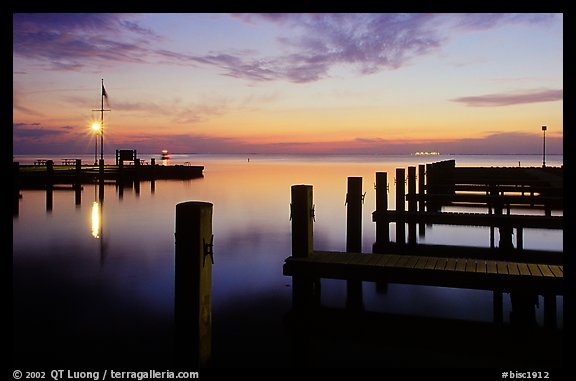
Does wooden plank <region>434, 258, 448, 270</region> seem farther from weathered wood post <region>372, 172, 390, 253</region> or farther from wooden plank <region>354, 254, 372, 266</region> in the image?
weathered wood post <region>372, 172, 390, 253</region>

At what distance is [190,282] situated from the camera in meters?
4.39

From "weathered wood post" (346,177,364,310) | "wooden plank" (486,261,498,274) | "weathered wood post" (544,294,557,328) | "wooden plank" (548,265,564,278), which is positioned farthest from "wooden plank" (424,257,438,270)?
"weathered wood post" (346,177,364,310)

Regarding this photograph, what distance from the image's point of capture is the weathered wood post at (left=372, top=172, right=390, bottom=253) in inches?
448

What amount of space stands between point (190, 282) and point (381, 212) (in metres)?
8.02

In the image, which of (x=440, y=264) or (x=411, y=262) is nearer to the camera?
(x=440, y=264)

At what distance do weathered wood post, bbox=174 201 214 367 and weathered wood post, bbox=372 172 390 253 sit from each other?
7418 mm

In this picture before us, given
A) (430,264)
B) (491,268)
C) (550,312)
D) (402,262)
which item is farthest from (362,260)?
(550,312)

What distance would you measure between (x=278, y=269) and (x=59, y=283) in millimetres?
5009

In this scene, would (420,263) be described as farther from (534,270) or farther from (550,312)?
(550,312)

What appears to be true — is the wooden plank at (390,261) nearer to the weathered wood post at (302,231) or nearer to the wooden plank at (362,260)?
the wooden plank at (362,260)

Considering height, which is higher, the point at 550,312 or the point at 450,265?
the point at 450,265

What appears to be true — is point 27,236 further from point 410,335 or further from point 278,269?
point 410,335

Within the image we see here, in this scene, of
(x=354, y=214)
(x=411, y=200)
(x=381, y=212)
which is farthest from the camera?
(x=411, y=200)

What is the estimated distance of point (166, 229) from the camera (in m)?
19.0
